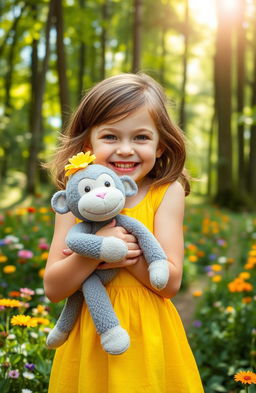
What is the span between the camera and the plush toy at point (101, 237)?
1582mm

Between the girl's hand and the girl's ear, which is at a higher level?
the girl's ear

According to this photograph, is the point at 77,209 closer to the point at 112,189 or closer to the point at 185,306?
the point at 112,189

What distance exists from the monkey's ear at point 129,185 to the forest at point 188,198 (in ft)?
1.75

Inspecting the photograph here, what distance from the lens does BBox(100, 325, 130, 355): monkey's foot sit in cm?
156

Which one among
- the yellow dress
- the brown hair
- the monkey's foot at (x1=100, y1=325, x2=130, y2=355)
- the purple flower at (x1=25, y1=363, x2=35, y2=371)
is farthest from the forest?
the monkey's foot at (x1=100, y1=325, x2=130, y2=355)

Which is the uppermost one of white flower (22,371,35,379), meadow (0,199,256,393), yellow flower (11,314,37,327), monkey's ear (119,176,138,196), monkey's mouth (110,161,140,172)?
monkey's mouth (110,161,140,172)

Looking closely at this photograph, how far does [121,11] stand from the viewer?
15.8 metres

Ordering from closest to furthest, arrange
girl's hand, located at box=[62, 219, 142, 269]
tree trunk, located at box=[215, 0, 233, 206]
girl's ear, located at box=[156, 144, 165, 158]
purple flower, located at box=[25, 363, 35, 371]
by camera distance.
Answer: girl's hand, located at box=[62, 219, 142, 269] < girl's ear, located at box=[156, 144, 165, 158] < purple flower, located at box=[25, 363, 35, 371] < tree trunk, located at box=[215, 0, 233, 206]

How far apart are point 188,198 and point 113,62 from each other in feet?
32.2

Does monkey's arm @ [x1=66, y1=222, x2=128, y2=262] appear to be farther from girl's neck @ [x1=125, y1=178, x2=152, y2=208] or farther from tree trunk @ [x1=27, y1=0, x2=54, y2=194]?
tree trunk @ [x1=27, y1=0, x2=54, y2=194]

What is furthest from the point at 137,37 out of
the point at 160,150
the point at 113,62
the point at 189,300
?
the point at 113,62

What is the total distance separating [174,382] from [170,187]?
697 mm

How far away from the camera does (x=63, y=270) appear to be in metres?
1.70

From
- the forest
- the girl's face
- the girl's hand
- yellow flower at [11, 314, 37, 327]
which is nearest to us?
the girl's hand
